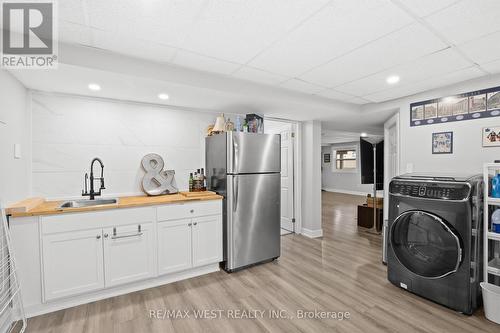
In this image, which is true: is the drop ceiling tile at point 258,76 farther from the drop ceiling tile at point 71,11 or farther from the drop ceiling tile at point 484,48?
the drop ceiling tile at point 484,48

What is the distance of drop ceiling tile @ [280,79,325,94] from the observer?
270 centimetres

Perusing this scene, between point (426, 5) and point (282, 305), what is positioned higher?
point (426, 5)

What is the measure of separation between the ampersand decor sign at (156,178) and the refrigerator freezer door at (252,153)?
851mm

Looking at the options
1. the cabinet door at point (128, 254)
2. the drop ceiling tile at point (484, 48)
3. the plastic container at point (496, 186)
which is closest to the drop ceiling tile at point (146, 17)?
the cabinet door at point (128, 254)

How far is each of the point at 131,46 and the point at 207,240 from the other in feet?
6.81

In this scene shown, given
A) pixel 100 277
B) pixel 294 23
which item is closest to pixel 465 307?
pixel 294 23

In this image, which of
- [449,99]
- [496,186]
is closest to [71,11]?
[496,186]

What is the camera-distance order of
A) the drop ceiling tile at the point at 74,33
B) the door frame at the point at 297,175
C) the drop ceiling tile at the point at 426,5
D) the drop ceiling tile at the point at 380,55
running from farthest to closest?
the door frame at the point at 297,175 → the drop ceiling tile at the point at 380,55 → the drop ceiling tile at the point at 74,33 → the drop ceiling tile at the point at 426,5

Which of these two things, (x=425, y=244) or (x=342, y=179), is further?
(x=342, y=179)

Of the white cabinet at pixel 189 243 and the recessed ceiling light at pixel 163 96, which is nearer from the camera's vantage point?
the white cabinet at pixel 189 243

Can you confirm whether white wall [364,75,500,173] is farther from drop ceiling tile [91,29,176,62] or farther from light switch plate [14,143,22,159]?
light switch plate [14,143,22,159]

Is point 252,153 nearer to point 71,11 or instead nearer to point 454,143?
point 71,11

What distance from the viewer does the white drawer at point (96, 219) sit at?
80.3 inches

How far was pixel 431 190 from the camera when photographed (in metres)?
2.19
